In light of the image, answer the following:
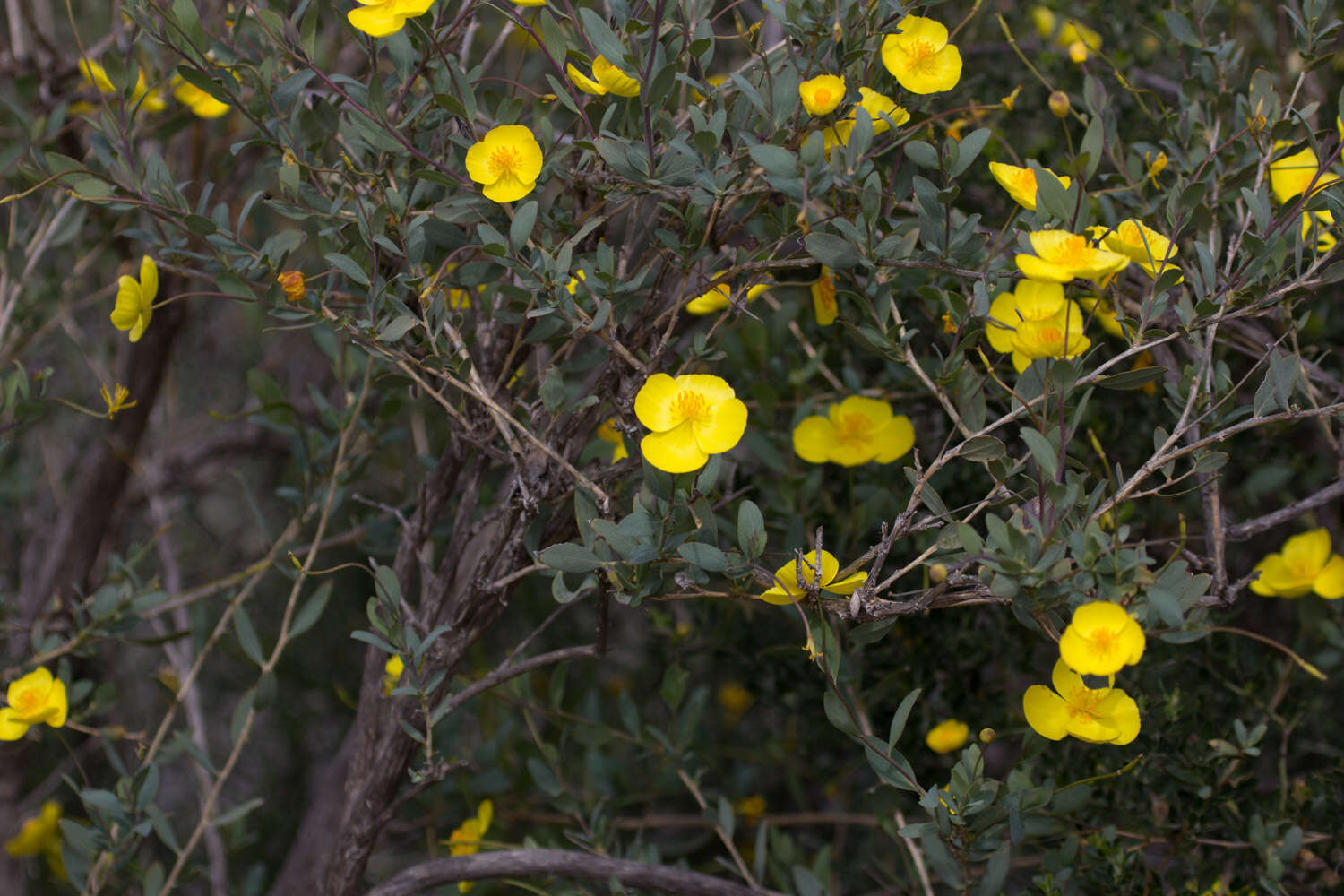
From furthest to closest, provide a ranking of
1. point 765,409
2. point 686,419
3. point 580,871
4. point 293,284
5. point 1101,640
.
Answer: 1. point 765,409
2. point 580,871
3. point 293,284
4. point 686,419
5. point 1101,640

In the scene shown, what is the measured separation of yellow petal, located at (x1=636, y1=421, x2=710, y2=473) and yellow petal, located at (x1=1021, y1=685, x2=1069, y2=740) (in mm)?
331

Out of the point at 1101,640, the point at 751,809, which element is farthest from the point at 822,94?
the point at 751,809

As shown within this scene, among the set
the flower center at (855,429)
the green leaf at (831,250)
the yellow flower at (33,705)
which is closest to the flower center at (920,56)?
the green leaf at (831,250)

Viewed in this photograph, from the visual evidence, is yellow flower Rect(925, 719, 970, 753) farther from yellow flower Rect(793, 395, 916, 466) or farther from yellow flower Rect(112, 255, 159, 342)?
yellow flower Rect(112, 255, 159, 342)

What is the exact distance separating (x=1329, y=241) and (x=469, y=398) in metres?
0.79

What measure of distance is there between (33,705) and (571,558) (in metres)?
0.73

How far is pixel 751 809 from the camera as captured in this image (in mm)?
1531

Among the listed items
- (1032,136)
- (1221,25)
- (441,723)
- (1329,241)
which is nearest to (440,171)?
(441,723)

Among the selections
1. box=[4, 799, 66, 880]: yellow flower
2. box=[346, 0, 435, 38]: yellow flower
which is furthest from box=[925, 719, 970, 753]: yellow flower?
box=[4, 799, 66, 880]: yellow flower

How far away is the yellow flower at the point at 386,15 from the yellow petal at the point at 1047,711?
69 centimetres

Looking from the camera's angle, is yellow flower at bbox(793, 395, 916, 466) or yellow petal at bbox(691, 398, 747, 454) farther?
yellow flower at bbox(793, 395, 916, 466)

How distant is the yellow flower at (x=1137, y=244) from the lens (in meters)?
0.76

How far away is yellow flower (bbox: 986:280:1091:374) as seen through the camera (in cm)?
80

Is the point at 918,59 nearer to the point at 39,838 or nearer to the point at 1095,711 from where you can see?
the point at 1095,711
